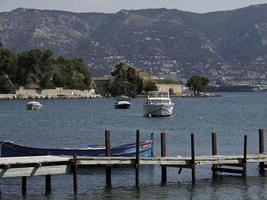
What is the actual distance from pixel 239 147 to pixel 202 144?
14.1 feet

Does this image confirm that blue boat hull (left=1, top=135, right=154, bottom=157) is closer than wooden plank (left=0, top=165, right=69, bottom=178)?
No

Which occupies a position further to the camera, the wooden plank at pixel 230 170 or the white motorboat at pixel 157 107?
the white motorboat at pixel 157 107

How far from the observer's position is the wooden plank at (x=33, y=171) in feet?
120

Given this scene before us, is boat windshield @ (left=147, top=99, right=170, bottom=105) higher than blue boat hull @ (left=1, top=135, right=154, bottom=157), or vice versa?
boat windshield @ (left=147, top=99, right=170, bottom=105)

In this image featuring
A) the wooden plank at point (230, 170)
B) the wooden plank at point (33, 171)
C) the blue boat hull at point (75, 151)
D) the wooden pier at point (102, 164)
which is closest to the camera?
the wooden plank at point (33, 171)

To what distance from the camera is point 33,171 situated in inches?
1468

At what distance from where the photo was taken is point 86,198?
127 ft

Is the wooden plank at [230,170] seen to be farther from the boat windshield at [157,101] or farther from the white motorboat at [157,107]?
the boat windshield at [157,101]

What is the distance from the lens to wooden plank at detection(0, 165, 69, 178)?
36625 millimetres

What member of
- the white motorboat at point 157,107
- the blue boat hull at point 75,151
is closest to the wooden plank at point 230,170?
the blue boat hull at point 75,151

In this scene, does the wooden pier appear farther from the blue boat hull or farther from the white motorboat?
the white motorboat

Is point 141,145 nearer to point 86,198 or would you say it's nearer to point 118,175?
point 118,175

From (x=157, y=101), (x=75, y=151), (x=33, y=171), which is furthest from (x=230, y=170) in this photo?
(x=157, y=101)

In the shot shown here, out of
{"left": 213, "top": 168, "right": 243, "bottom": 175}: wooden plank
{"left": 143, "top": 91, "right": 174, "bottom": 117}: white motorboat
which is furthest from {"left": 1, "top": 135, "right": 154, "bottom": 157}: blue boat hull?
{"left": 143, "top": 91, "right": 174, "bottom": 117}: white motorboat
